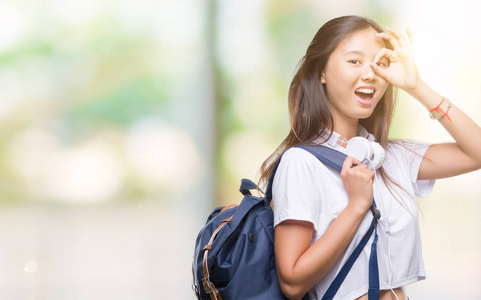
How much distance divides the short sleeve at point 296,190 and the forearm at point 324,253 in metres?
0.06

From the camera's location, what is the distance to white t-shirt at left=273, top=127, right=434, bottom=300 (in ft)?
4.65

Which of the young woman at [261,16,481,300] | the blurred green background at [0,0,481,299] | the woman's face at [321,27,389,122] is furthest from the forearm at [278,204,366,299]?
the blurred green background at [0,0,481,299]

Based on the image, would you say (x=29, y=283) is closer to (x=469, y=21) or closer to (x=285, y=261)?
(x=285, y=261)

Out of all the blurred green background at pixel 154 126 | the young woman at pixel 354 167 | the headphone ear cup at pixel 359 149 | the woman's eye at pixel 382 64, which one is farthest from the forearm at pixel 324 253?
the blurred green background at pixel 154 126

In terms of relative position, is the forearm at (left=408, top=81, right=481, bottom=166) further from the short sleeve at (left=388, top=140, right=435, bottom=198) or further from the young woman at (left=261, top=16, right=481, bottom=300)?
the short sleeve at (left=388, top=140, right=435, bottom=198)

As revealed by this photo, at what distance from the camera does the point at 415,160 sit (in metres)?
1.67

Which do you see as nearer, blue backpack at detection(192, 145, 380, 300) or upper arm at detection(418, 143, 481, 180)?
blue backpack at detection(192, 145, 380, 300)

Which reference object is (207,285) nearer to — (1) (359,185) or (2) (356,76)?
(1) (359,185)

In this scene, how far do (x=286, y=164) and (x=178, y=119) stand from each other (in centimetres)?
168

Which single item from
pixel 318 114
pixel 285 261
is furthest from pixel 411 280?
pixel 318 114

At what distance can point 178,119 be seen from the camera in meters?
3.09

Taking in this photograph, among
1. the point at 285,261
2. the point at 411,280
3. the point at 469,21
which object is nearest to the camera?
the point at 285,261

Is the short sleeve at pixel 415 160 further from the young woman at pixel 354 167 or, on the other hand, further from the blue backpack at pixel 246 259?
the blue backpack at pixel 246 259

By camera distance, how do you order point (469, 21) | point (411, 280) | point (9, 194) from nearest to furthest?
point (411, 280) → point (9, 194) → point (469, 21)
